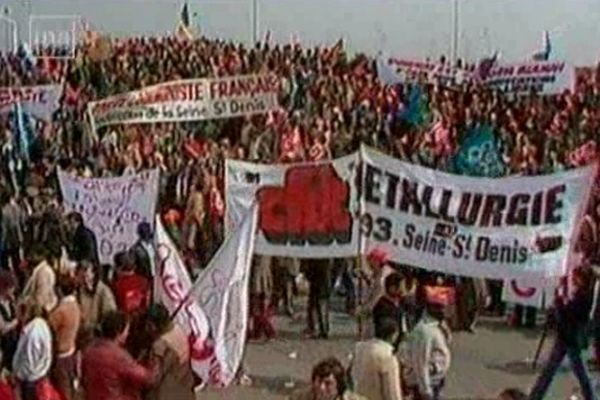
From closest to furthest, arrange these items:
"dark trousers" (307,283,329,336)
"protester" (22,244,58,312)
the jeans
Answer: "protester" (22,244,58,312) < the jeans < "dark trousers" (307,283,329,336)

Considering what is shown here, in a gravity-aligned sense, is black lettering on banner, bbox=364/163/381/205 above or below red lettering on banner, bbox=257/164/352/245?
above

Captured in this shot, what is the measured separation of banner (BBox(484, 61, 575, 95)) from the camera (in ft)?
91.0

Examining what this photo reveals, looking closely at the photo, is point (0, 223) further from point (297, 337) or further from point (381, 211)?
point (381, 211)

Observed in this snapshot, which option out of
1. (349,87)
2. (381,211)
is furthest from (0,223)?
(349,87)

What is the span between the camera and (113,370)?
32.4 ft

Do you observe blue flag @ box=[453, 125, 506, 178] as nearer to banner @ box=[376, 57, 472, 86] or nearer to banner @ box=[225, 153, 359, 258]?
banner @ box=[225, 153, 359, 258]

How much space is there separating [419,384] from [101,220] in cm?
623

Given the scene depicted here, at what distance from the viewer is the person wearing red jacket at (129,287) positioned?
469 inches

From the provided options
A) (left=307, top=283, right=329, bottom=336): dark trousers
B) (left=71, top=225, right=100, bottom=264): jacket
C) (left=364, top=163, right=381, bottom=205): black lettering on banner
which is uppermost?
(left=364, top=163, right=381, bottom=205): black lettering on banner

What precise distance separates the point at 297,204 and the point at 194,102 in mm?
9918

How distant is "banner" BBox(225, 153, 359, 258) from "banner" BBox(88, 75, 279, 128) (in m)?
8.95

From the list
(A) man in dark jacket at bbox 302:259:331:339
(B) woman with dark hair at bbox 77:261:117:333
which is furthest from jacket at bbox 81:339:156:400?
(A) man in dark jacket at bbox 302:259:331:339


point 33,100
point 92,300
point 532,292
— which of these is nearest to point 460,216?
point 532,292

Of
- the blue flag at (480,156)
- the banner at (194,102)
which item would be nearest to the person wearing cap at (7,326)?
the blue flag at (480,156)
